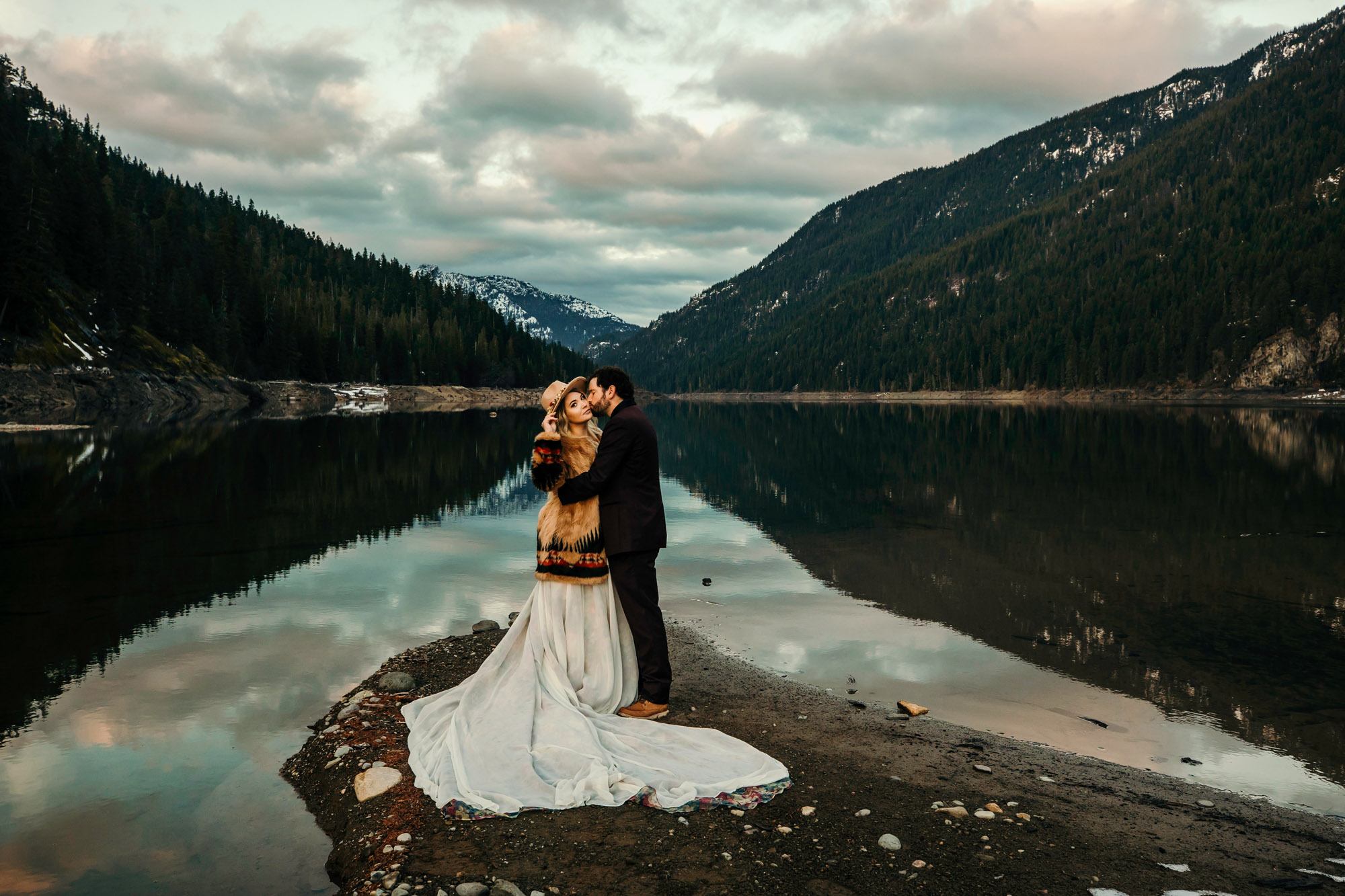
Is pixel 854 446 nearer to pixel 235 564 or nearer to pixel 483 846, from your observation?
pixel 235 564

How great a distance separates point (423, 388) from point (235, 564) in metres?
123

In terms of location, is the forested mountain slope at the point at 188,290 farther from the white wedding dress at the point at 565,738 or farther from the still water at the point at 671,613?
the white wedding dress at the point at 565,738

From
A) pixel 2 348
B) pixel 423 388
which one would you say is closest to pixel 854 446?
pixel 2 348

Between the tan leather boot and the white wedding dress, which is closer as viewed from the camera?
the white wedding dress

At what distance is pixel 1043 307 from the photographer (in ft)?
611

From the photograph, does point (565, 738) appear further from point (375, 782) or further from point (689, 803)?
point (375, 782)

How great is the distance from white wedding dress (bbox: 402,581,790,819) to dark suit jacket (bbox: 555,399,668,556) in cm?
56

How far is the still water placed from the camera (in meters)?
6.12

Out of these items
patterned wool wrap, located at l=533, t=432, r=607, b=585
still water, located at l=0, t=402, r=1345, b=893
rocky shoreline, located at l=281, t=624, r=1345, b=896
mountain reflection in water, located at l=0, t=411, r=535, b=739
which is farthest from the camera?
mountain reflection in water, located at l=0, t=411, r=535, b=739

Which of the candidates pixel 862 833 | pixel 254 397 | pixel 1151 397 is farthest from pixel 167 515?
pixel 1151 397

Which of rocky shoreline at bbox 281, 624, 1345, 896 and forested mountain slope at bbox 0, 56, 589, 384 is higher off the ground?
forested mountain slope at bbox 0, 56, 589, 384

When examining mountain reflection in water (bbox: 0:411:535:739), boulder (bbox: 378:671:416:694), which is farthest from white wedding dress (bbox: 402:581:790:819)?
mountain reflection in water (bbox: 0:411:535:739)

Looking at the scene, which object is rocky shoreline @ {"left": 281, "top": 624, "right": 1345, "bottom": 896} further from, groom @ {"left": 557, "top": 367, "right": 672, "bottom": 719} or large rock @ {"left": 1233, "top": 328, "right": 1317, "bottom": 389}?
large rock @ {"left": 1233, "top": 328, "right": 1317, "bottom": 389}

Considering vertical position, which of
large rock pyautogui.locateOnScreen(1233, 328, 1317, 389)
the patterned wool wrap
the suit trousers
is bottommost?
the suit trousers
